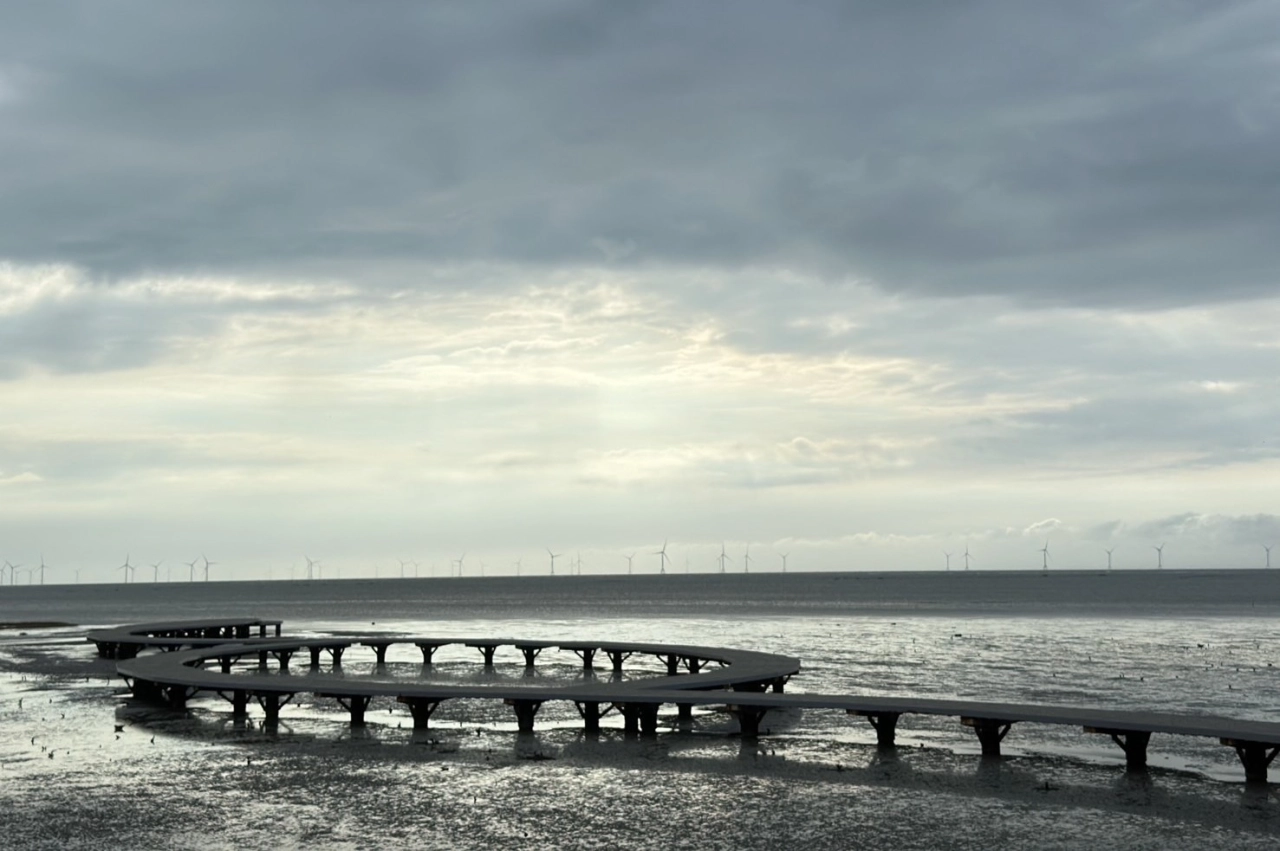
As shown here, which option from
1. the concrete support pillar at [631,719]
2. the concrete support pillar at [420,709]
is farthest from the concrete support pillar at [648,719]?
the concrete support pillar at [420,709]

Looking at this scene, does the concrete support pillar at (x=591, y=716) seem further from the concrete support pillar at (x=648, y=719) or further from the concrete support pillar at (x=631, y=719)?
the concrete support pillar at (x=648, y=719)

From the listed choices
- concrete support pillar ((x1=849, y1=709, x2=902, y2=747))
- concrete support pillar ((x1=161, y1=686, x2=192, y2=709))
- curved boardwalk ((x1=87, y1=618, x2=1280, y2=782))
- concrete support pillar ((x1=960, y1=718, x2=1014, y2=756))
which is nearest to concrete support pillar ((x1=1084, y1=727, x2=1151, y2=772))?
curved boardwalk ((x1=87, y1=618, x2=1280, y2=782))

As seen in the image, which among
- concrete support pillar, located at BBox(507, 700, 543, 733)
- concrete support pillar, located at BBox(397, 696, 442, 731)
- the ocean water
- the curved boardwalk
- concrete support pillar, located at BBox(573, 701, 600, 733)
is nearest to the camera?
the ocean water

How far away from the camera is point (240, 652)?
50469mm

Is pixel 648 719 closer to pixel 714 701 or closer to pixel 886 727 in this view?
pixel 714 701

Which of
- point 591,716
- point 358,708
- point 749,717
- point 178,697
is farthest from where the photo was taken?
point 178,697

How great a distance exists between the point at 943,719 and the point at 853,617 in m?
75.5

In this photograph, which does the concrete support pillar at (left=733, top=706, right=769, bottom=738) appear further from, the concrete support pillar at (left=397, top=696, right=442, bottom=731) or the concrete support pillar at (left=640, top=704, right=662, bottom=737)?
the concrete support pillar at (left=397, top=696, right=442, bottom=731)

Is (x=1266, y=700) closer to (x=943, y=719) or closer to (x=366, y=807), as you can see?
(x=943, y=719)

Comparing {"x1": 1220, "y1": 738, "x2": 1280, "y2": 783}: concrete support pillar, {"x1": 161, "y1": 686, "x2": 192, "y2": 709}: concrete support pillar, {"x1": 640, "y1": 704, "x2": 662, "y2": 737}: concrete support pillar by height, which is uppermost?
{"x1": 1220, "y1": 738, "x2": 1280, "y2": 783}: concrete support pillar

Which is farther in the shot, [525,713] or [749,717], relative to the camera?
[525,713]

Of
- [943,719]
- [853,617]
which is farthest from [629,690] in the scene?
[853,617]

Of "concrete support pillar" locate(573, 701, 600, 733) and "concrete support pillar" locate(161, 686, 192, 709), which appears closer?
"concrete support pillar" locate(573, 701, 600, 733)

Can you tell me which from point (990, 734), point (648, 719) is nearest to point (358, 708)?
point (648, 719)
